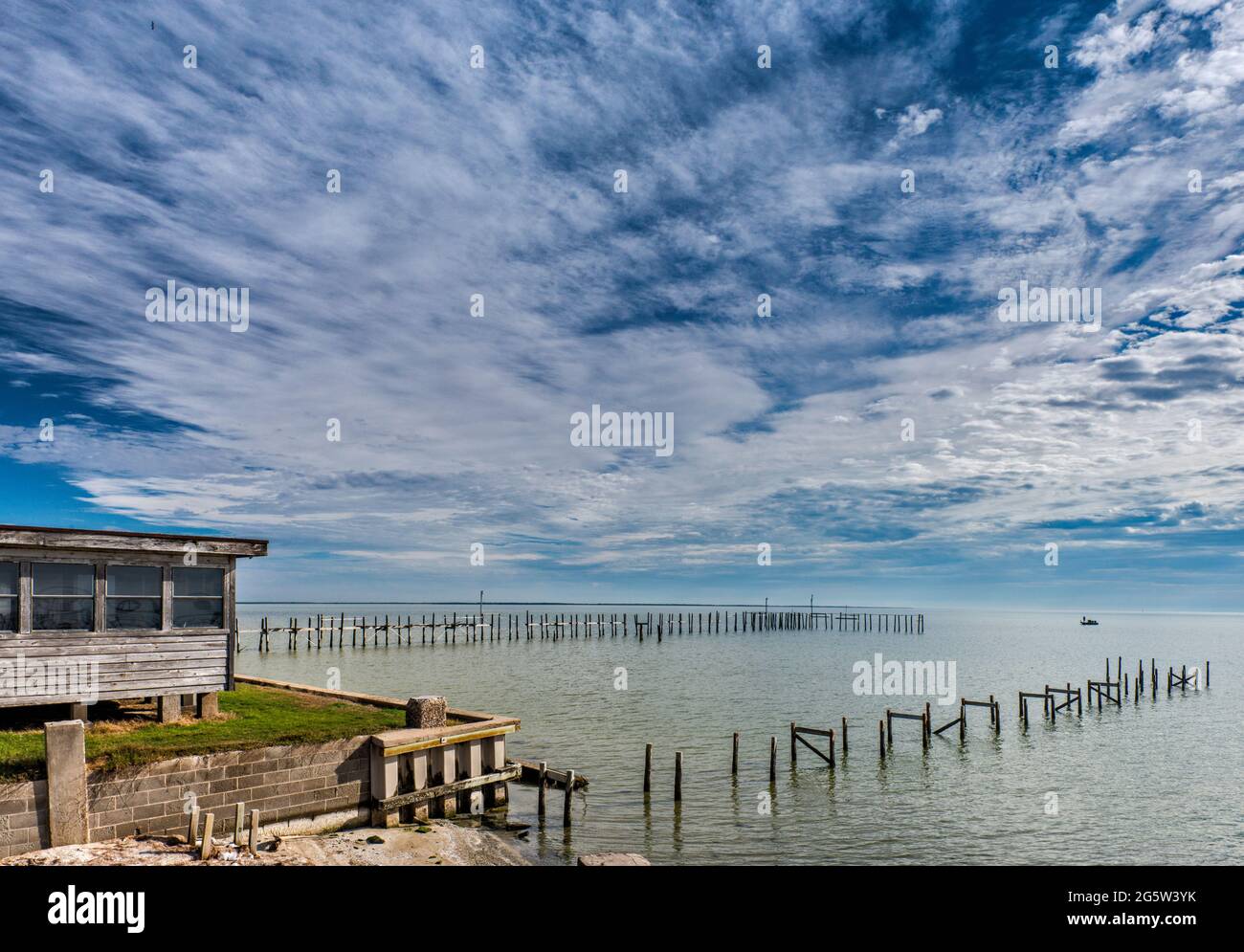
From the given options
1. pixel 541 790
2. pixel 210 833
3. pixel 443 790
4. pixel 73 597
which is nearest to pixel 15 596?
pixel 73 597

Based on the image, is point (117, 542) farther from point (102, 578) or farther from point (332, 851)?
point (332, 851)

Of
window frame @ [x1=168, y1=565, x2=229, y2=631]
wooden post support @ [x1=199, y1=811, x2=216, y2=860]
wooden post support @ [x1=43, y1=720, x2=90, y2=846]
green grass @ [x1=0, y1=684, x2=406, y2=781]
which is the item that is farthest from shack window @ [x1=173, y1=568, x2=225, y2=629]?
wooden post support @ [x1=199, y1=811, x2=216, y2=860]

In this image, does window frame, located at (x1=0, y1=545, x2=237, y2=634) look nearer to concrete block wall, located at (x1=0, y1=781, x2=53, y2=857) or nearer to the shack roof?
the shack roof

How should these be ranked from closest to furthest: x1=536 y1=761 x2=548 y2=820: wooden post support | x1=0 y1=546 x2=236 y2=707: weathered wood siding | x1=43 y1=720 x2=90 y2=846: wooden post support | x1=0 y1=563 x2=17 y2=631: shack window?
1. x1=43 y1=720 x2=90 y2=846: wooden post support
2. x1=0 y1=563 x2=17 y2=631: shack window
3. x1=0 y1=546 x2=236 y2=707: weathered wood siding
4. x1=536 y1=761 x2=548 y2=820: wooden post support

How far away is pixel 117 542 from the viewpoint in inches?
779

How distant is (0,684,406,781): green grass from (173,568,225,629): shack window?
255 cm

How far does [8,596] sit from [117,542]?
2435 millimetres

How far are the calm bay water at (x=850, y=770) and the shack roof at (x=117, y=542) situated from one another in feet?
37.5

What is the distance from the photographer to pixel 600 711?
159 ft

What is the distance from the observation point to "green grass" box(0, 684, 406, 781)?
1580 centimetres

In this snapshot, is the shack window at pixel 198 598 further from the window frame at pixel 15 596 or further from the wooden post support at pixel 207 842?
the wooden post support at pixel 207 842
